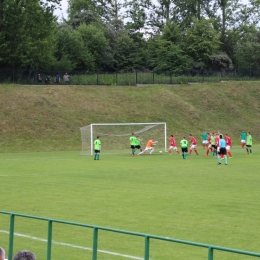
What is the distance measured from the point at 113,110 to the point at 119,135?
8979 mm

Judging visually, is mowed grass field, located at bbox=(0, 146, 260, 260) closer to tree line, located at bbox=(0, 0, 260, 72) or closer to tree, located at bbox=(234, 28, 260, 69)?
tree line, located at bbox=(0, 0, 260, 72)

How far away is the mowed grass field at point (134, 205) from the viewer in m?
11.2

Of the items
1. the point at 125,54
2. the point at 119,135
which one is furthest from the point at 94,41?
the point at 119,135

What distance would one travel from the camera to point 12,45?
64.0 metres

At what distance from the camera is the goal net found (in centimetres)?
4925

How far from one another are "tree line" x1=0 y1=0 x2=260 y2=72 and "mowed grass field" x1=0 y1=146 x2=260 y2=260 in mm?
34874

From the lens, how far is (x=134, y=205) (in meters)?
18.0

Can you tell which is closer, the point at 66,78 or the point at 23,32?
the point at 23,32

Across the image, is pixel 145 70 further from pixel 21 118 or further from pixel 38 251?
pixel 38 251

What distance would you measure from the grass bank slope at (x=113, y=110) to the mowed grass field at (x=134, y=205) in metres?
20.2

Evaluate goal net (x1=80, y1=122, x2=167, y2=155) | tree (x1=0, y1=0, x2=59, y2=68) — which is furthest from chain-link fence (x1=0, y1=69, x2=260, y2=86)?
goal net (x1=80, y1=122, x2=167, y2=155)

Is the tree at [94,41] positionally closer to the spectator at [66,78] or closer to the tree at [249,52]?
the spectator at [66,78]

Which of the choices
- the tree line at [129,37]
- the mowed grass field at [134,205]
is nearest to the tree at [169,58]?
the tree line at [129,37]

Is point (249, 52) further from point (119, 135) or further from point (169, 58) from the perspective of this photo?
point (119, 135)
